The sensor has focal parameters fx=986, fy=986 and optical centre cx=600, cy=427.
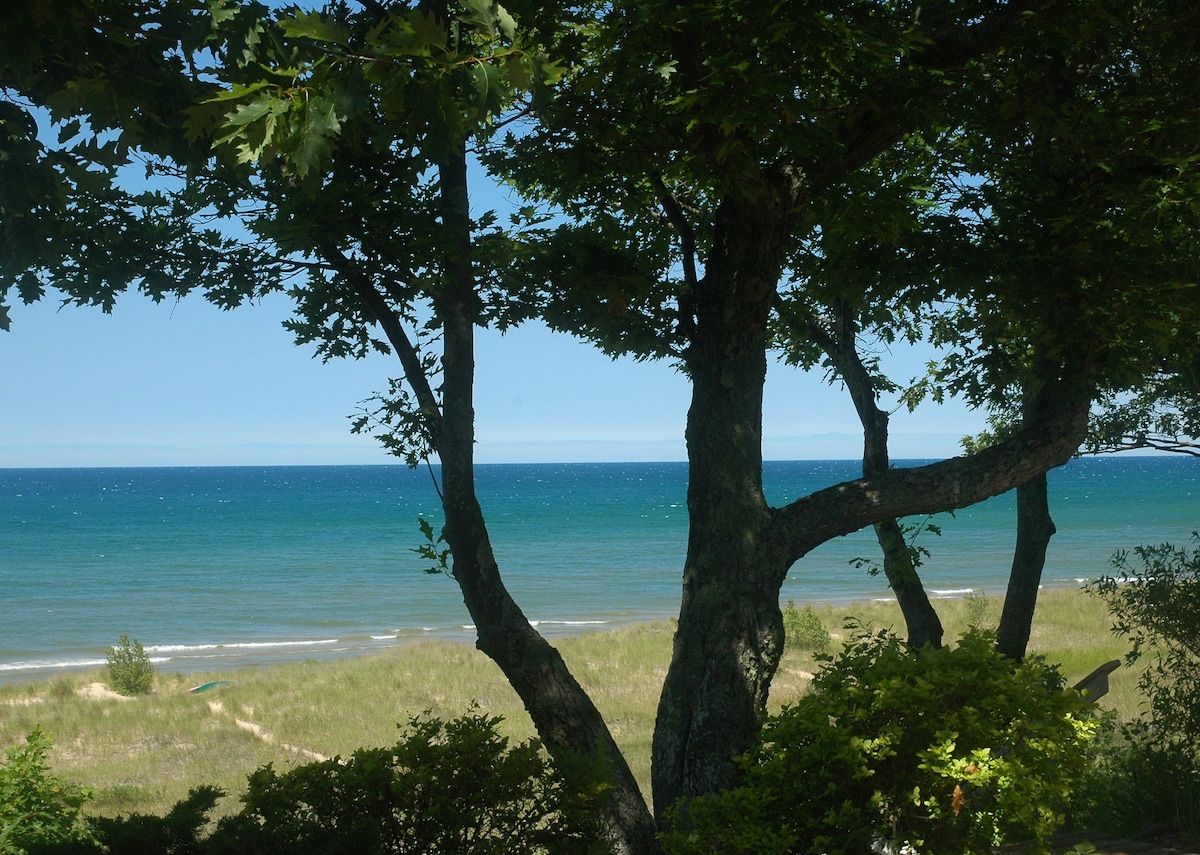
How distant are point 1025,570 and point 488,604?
Answer: 232 inches

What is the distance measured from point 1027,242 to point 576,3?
355 centimetres

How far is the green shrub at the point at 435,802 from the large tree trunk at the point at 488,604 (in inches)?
44.7

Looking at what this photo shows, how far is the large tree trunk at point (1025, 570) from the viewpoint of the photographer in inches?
380

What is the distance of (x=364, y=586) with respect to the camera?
40250 millimetres

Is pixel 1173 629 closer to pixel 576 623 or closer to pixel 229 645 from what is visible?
pixel 576 623

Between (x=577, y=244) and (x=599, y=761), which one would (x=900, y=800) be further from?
(x=577, y=244)

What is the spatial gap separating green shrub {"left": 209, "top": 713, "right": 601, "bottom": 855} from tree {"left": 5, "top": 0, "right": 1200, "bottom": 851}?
0.73 metres

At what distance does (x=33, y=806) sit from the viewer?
16.8ft

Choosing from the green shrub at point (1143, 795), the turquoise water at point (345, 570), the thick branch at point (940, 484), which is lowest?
the turquoise water at point (345, 570)

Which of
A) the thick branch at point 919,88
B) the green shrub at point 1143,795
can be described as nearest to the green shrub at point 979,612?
the green shrub at point 1143,795

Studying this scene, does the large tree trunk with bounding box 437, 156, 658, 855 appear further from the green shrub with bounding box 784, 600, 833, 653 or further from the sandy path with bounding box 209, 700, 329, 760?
the green shrub with bounding box 784, 600, 833, 653

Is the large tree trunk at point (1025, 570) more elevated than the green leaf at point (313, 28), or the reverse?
the green leaf at point (313, 28)

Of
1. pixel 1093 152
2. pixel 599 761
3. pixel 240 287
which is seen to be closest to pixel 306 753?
pixel 240 287

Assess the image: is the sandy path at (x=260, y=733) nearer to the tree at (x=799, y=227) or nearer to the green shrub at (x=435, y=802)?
the tree at (x=799, y=227)
